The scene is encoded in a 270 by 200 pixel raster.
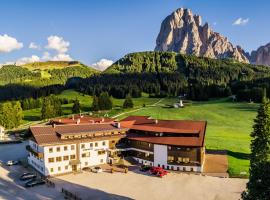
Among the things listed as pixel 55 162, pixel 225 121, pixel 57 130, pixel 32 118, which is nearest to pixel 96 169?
pixel 55 162

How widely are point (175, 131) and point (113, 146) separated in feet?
50.0

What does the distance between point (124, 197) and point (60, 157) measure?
20637 mm

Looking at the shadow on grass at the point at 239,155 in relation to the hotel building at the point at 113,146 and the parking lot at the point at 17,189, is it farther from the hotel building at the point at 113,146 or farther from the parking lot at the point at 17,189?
the parking lot at the point at 17,189

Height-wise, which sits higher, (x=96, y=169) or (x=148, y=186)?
(x=96, y=169)

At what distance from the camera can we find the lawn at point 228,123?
7741cm

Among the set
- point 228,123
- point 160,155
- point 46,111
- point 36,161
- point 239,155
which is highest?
point 46,111

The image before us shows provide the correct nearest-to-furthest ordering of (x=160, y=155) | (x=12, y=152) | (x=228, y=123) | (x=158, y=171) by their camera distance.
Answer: (x=158, y=171) → (x=160, y=155) → (x=12, y=152) → (x=228, y=123)

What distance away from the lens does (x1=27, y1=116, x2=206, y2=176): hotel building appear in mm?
67250

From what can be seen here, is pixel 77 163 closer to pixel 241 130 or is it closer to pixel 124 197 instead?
pixel 124 197

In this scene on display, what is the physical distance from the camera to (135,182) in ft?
199

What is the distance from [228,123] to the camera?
400ft

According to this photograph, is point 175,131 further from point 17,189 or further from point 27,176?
point 17,189

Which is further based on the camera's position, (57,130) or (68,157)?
(57,130)

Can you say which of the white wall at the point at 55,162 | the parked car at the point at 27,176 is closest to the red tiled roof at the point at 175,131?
the white wall at the point at 55,162
